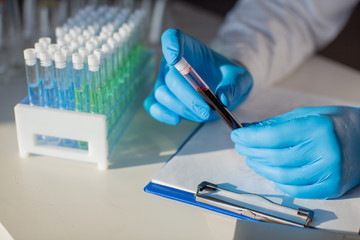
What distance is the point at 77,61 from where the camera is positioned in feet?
2.42

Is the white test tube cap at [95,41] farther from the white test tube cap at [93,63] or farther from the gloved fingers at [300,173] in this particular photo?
the gloved fingers at [300,173]

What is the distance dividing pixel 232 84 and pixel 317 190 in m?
0.28

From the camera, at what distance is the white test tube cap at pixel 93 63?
739 mm

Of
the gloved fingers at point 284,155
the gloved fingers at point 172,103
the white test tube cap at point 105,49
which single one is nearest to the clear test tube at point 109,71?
the white test tube cap at point 105,49

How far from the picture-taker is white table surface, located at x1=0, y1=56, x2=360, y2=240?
2.09 ft

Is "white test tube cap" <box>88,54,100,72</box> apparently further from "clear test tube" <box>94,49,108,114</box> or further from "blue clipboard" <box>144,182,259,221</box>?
"blue clipboard" <box>144,182,259,221</box>

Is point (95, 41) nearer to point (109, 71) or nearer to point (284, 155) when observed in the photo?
point (109, 71)

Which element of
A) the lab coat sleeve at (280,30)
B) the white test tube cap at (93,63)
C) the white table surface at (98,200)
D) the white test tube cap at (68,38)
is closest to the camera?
the white table surface at (98,200)

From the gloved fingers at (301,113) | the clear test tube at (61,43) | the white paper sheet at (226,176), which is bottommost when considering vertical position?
the white paper sheet at (226,176)

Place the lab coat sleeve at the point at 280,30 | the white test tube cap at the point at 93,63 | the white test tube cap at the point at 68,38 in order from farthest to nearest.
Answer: the lab coat sleeve at the point at 280,30, the white test tube cap at the point at 68,38, the white test tube cap at the point at 93,63

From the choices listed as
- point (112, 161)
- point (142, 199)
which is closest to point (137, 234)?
point (142, 199)

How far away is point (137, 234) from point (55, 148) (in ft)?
0.92

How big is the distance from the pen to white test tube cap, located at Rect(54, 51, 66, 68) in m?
0.22

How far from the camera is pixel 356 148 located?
0.73 meters
